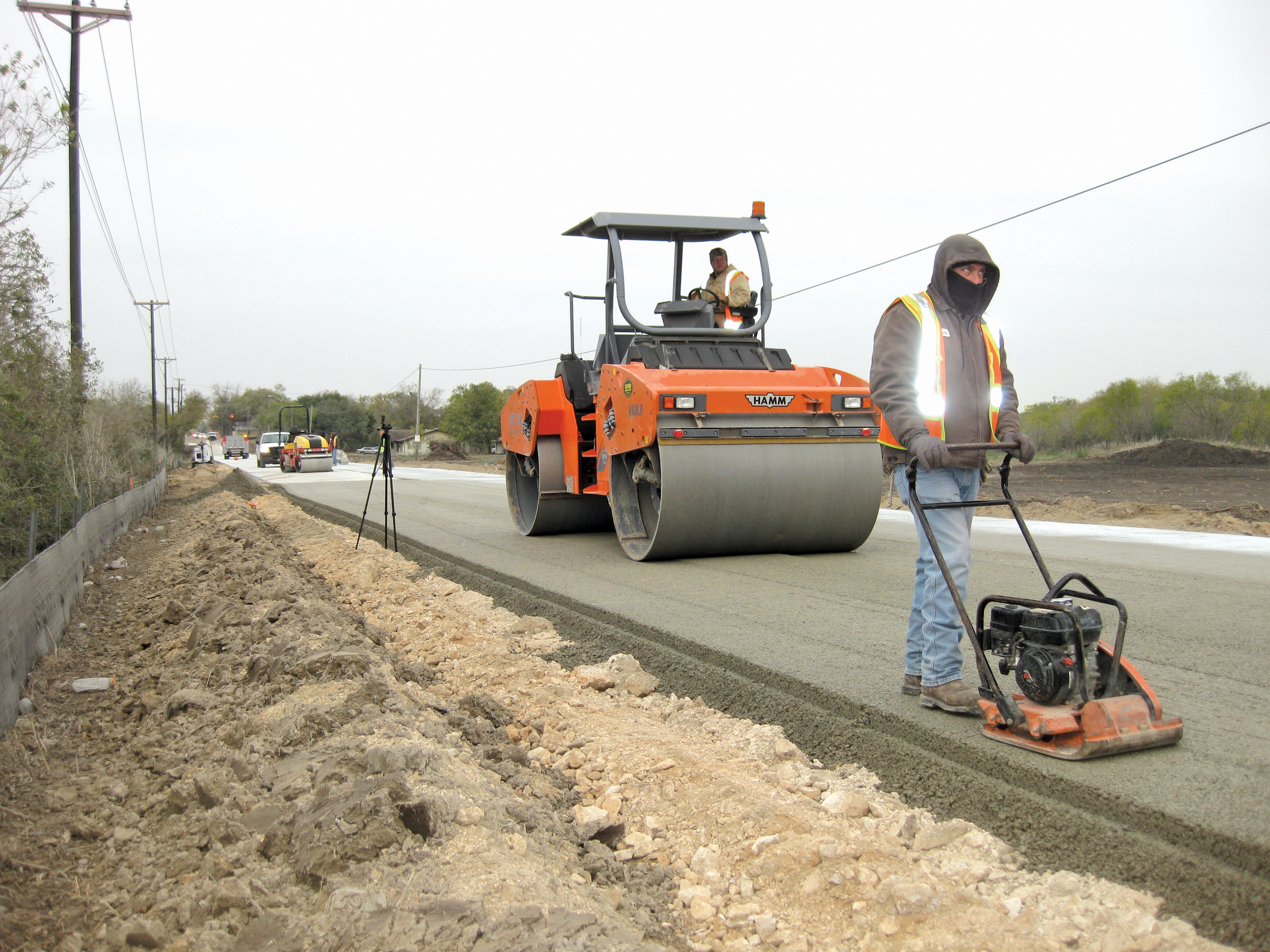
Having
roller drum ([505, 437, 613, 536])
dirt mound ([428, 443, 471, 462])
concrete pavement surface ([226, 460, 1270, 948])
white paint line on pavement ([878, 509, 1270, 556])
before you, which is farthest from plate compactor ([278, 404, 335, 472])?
white paint line on pavement ([878, 509, 1270, 556])

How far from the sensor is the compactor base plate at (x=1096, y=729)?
3340mm

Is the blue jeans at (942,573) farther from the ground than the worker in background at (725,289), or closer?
closer

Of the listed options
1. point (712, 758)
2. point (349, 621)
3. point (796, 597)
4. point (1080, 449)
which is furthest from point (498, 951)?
point (1080, 449)

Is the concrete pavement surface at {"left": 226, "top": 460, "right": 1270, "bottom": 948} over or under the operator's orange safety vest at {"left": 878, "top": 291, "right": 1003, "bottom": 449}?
under

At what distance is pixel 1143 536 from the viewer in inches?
412

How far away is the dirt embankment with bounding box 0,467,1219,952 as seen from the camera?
8.50 ft

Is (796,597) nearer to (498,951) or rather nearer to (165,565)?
(498,951)

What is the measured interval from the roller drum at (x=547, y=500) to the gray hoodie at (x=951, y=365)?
6.19 metres

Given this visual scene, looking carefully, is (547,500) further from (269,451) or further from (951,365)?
(269,451)

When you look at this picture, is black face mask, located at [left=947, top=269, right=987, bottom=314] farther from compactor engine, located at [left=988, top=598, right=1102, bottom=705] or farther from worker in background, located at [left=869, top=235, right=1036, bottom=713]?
compactor engine, located at [left=988, top=598, right=1102, bottom=705]

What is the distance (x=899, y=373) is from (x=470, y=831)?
7.94ft

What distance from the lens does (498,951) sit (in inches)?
93.3

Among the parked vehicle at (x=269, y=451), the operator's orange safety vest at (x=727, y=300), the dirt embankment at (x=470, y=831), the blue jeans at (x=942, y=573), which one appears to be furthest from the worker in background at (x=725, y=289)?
the parked vehicle at (x=269, y=451)

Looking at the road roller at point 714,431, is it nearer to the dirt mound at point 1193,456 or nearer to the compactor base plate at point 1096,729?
the compactor base plate at point 1096,729
